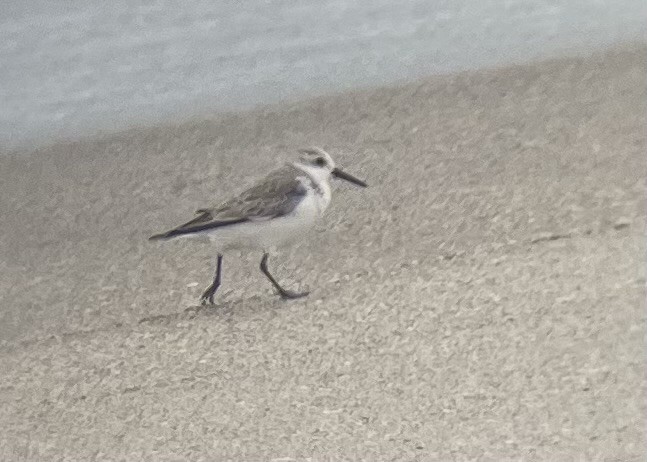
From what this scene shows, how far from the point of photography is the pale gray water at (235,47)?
7.84 m

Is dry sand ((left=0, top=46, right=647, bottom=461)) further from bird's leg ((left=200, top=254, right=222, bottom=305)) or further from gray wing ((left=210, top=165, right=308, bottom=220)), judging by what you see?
gray wing ((left=210, top=165, right=308, bottom=220))

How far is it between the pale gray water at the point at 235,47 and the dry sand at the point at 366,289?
372mm

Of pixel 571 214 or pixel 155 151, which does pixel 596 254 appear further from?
pixel 155 151

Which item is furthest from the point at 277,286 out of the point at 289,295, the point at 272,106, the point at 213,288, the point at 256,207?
the point at 272,106

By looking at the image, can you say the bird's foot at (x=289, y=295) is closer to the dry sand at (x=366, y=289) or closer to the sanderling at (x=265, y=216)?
the dry sand at (x=366, y=289)

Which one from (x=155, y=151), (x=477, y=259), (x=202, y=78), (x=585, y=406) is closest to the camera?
(x=585, y=406)

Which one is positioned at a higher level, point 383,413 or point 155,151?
point 383,413

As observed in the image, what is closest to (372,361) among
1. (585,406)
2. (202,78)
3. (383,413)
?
(383,413)

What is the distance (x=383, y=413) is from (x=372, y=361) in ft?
1.17

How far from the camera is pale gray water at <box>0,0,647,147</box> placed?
7844 millimetres

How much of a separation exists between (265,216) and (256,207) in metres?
0.05

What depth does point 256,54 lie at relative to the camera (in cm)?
831

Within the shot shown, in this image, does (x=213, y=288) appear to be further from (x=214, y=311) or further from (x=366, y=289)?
(x=366, y=289)

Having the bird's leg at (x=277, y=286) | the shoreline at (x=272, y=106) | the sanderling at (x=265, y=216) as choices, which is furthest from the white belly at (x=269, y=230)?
the shoreline at (x=272, y=106)
